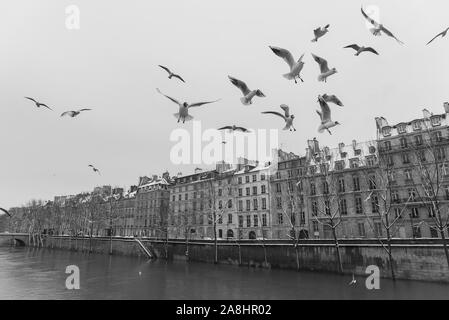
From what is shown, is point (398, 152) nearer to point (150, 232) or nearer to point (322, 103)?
point (322, 103)

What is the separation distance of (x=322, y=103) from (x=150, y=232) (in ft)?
267

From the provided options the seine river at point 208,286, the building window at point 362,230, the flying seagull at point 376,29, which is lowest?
the seine river at point 208,286

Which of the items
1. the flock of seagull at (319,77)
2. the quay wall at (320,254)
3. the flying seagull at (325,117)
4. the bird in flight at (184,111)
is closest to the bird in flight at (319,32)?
the flock of seagull at (319,77)

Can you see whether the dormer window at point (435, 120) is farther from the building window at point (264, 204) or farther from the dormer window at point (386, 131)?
the building window at point (264, 204)

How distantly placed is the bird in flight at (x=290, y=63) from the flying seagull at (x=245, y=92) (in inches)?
40.1

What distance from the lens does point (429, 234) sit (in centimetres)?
4341

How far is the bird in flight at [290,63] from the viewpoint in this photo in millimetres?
8398

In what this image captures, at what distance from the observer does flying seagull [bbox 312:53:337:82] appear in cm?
944

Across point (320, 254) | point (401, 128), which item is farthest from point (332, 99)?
point (401, 128)

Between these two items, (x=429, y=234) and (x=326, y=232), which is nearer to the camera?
(x=429, y=234)

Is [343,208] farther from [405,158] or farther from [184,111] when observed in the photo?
[184,111]

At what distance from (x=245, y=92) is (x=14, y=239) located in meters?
136
